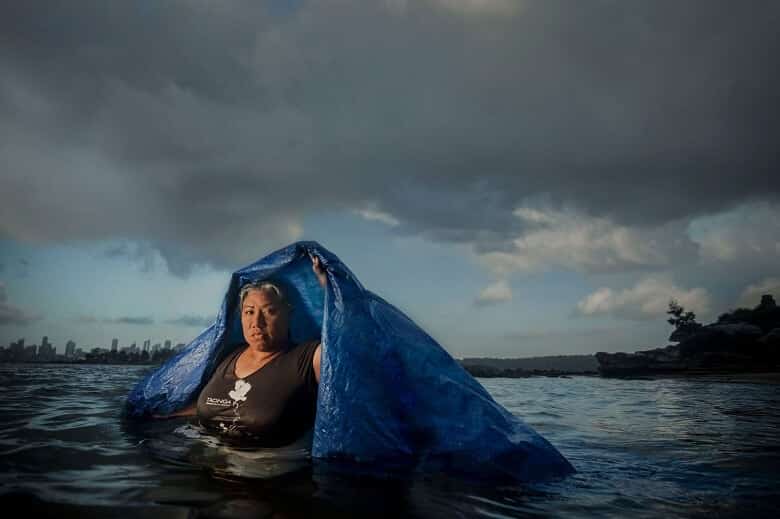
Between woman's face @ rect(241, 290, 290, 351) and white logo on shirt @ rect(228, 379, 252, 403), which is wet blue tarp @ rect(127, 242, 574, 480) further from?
white logo on shirt @ rect(228, 379, 252, 403)

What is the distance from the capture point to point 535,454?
3213mm

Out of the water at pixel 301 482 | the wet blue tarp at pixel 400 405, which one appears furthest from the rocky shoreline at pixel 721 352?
the wet blue tarp at pixel 400 405

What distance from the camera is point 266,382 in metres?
3.72

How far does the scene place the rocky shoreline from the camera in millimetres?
33969

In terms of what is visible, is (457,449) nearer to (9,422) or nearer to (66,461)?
(66,461)

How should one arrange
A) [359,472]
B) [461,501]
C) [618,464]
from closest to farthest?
[461,501] → [359,472] → [618,464]

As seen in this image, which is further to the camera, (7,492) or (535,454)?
(535,454)

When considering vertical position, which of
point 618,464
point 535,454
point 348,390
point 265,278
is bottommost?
point 618,464

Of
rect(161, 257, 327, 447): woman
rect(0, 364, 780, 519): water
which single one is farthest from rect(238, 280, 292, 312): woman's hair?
rect(0, 364, 780, 519): water

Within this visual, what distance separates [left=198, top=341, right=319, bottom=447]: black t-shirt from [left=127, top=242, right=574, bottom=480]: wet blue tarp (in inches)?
15.7

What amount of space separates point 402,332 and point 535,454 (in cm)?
136

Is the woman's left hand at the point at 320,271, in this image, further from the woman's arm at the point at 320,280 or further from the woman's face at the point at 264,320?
the woman's face at the point at 264,320

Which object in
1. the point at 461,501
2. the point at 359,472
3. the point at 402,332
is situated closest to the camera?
the point at 461,501

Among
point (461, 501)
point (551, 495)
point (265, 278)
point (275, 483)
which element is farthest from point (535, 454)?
point (265, 278)
